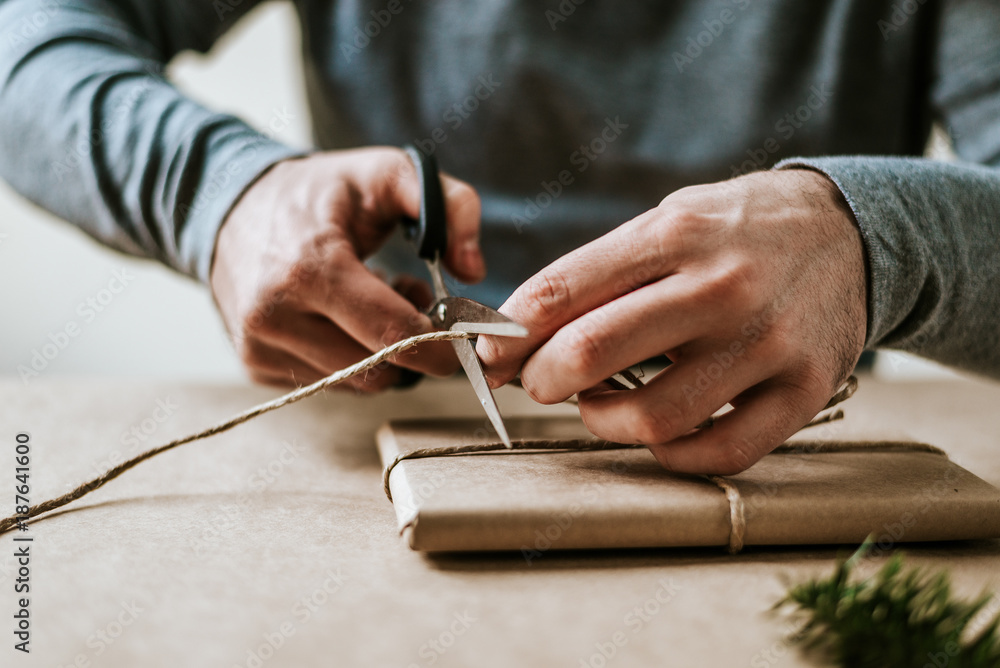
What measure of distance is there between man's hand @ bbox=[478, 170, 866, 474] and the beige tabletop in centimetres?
9

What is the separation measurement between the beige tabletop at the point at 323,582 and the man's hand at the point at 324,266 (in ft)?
0.34

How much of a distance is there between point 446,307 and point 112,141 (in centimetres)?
48

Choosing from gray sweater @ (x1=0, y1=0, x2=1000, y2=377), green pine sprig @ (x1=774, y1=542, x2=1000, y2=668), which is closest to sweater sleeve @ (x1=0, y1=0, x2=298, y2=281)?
gray sweater @ (x1=0, y1=0, x2=1000, y2=377)

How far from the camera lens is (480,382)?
588mm

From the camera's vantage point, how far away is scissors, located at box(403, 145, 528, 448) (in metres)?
0.56

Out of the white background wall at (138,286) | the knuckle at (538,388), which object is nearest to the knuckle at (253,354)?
the knuckle at (538,388)

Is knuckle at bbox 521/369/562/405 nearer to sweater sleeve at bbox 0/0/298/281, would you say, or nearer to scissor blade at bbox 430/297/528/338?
scissor blade at bbox 430/297/528/338

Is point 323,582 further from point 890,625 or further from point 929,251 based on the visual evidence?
point 929,251

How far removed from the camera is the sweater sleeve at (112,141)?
0.80m

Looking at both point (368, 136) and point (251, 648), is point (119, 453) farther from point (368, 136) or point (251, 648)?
point (368, 136)

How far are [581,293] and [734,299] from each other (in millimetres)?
104

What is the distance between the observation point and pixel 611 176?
1187 millimetres

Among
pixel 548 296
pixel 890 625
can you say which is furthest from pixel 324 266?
pixel 890 625

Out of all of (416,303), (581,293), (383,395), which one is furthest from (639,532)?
(383,395)
